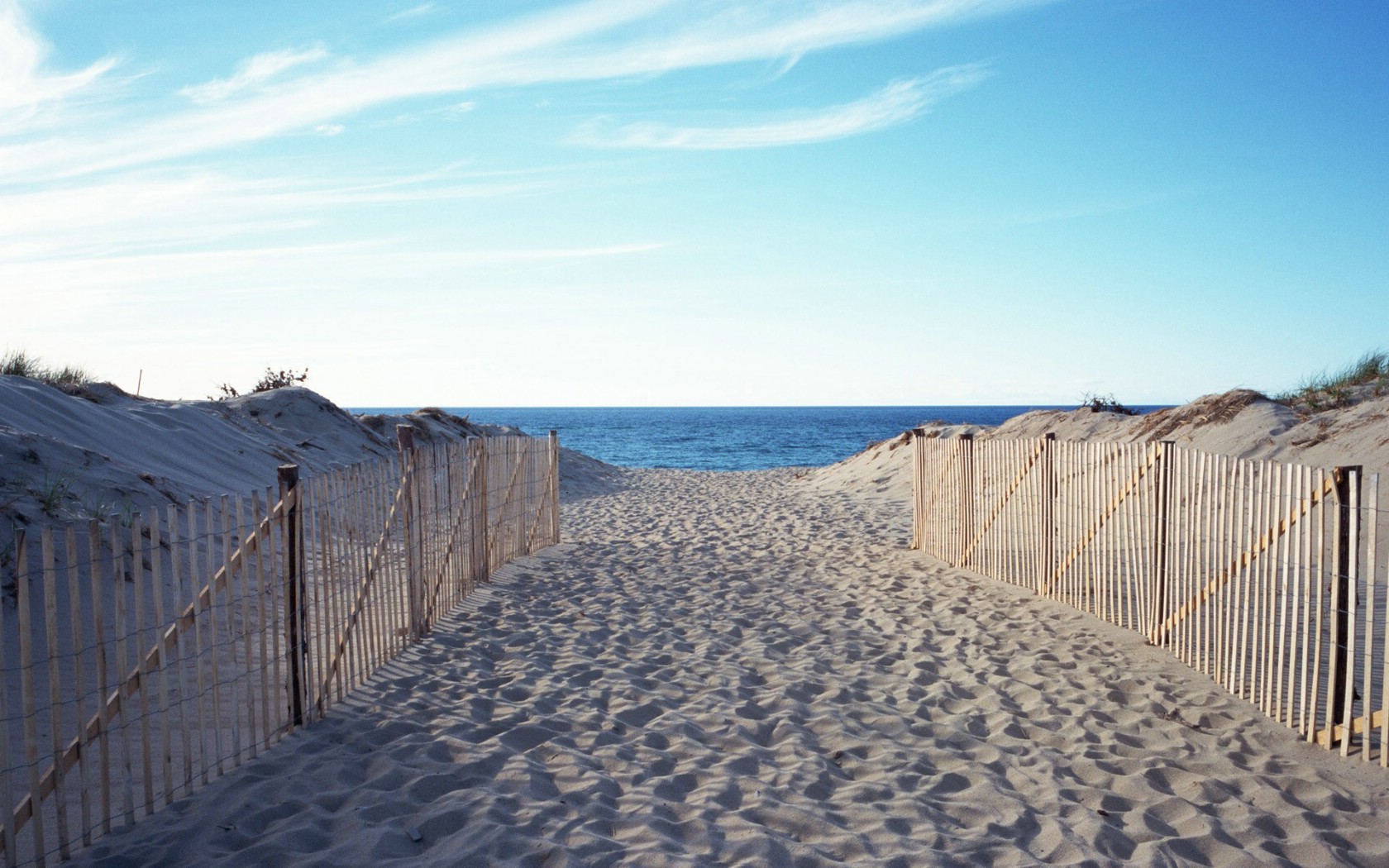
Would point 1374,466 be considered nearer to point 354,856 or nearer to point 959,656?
point 959,656

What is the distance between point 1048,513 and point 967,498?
1623 mm

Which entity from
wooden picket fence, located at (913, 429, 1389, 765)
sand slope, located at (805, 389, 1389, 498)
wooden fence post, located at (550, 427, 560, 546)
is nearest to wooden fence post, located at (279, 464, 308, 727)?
wooden picket fence, located at (913, 429, 1389, 765)

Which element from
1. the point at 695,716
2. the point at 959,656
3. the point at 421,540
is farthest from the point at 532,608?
the point at 959,656

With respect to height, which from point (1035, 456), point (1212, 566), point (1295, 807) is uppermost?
point (1035, 456)

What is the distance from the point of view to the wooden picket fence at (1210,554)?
15.9 ft

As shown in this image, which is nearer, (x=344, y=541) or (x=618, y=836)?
(x=618, y=836)

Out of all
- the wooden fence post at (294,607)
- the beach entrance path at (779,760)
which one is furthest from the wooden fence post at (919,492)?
the wooden fence post at (294,607)

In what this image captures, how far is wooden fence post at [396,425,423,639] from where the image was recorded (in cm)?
666

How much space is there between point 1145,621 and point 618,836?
513cm

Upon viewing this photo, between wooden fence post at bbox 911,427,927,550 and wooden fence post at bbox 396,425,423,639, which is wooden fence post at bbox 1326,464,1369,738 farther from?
wooden fence post at bbox 911,427,927,550

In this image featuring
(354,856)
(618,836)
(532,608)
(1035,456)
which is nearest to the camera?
(354,856)

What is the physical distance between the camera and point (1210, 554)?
6.07 metres

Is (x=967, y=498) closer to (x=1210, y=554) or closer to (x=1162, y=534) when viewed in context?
(x=1162, y=534)

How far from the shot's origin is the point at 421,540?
695cm
